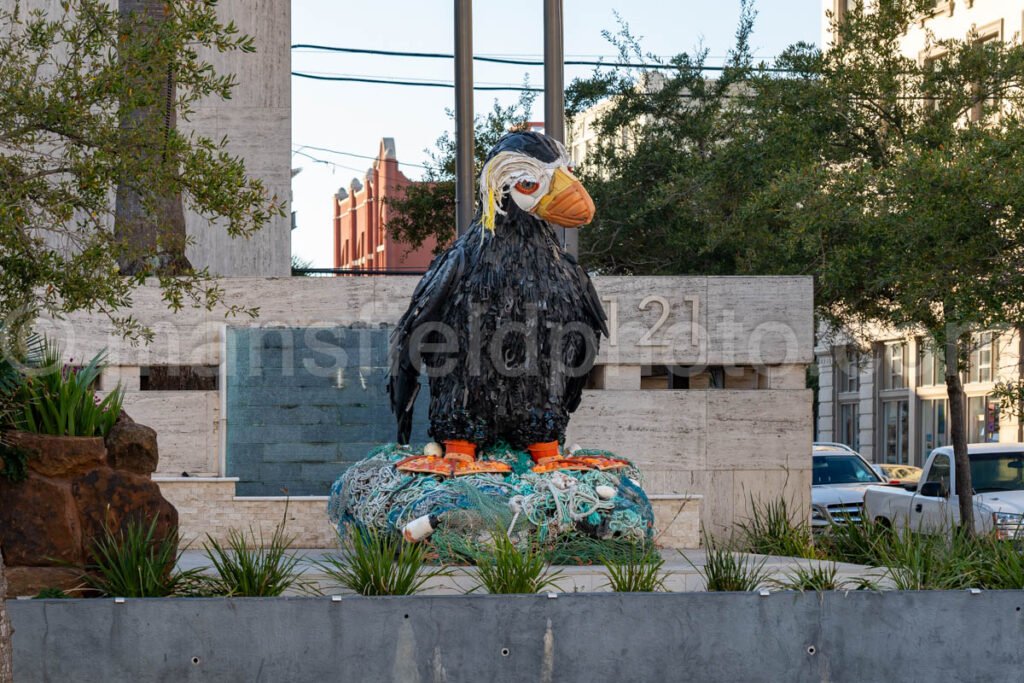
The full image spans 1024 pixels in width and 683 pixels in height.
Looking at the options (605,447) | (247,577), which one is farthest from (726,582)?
(605,447)

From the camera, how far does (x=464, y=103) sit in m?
12.9

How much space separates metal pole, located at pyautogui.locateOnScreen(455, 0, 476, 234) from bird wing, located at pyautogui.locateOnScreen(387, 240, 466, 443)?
11.9 feet

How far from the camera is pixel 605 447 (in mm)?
13148

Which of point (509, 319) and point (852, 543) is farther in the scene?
point (852, 543)

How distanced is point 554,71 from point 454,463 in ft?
16.9

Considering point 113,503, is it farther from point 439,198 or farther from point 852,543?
point 439,198

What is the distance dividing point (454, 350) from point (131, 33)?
2.62m

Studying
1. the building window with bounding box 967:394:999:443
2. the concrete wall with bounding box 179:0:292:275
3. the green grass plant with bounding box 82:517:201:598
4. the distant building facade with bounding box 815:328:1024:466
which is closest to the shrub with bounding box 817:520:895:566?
the green grass plant with bounding box 82:517:201:598

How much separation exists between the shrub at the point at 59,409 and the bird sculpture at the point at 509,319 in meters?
1.83

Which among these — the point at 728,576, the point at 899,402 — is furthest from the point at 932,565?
the point at 899,402

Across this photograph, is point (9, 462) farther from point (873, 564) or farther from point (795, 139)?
point (795, 139)

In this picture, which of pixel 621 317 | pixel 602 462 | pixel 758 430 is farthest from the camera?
pixel 758 430

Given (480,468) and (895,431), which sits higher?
(480,468)

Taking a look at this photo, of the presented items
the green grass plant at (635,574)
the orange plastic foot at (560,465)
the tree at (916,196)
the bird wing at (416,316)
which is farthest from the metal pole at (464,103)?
the green grass plant at (635,574)
